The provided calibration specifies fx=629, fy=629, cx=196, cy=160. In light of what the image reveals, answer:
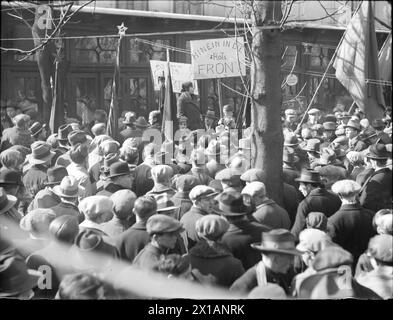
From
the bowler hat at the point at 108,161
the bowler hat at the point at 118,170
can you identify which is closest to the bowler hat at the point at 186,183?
the bowler hat at the point at 118,170

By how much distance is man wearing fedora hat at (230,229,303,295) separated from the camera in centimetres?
400

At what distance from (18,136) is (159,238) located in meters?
4.74

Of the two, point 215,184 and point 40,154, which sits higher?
point 40,154

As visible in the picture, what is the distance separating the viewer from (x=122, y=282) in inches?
163

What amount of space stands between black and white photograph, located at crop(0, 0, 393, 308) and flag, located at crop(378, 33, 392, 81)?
25mm

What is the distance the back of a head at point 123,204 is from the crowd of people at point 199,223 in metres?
0.01

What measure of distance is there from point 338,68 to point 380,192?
189cm

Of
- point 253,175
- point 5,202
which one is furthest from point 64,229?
point 253,175

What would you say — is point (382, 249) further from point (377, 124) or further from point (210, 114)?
point (210, 114)

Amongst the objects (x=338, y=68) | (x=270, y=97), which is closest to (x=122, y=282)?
(x=270, y=97)

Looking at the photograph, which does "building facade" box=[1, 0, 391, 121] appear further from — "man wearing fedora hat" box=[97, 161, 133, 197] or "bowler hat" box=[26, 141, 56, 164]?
"man wearing fedora hat" box=[97, 161, 133, 197]

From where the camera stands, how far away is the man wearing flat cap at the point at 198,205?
17.1 feet

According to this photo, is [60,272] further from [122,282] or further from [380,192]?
[380,192]

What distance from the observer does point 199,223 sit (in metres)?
4.40
